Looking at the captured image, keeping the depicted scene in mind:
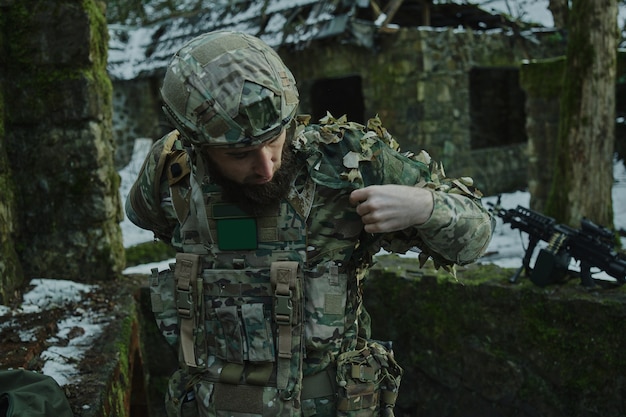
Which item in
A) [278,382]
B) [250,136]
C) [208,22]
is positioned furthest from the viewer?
[208,22]

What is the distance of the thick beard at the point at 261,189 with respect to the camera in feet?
5.54

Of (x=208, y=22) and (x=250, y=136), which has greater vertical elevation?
(x=208, y=22)

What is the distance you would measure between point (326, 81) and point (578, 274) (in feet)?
29.4

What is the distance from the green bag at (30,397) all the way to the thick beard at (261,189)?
0.83m

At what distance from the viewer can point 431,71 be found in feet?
30.3

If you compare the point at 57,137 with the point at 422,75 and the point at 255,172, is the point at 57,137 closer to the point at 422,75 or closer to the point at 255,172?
the point at 255,172

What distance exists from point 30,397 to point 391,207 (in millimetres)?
1213

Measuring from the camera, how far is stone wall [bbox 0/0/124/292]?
351 centimetres

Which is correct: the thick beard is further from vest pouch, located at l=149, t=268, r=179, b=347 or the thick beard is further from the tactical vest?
vest pouch, located at l=149, t=268, r=179, b=347

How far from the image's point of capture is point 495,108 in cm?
1241

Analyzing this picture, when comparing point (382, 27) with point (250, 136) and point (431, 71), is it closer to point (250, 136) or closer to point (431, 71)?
point (431, 71)

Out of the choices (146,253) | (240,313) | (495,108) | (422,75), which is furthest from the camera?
(495,108)

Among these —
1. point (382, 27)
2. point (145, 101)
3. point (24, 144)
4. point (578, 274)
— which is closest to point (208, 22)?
point (145, 101)

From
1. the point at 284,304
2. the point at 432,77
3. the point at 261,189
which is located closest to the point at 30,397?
the point at 284,304
